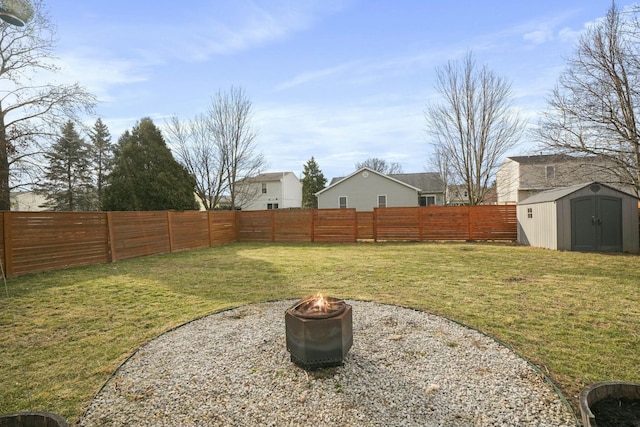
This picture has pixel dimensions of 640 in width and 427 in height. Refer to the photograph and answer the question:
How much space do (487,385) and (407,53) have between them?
381 inches

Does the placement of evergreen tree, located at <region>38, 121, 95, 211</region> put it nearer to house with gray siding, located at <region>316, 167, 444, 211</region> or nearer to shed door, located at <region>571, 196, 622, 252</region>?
house with gray siding, located at <region>316, 167, 444, 211</region>

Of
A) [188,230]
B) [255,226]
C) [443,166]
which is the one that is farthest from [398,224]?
[188,230]

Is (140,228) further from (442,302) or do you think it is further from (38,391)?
(442,302)

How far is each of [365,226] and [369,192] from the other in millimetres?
9672

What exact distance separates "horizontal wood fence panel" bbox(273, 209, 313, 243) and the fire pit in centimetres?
1308

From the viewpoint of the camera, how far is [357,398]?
2.44 m

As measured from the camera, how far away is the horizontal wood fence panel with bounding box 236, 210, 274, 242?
16.5m

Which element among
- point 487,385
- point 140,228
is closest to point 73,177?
point 140,228

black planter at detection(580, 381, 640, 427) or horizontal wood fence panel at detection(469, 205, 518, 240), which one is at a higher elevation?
horizontal wood fence panel at detection(469, 205, 518, 240)

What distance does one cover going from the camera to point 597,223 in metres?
10.4

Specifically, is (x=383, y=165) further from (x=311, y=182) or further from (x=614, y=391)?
(x=614, y=391)

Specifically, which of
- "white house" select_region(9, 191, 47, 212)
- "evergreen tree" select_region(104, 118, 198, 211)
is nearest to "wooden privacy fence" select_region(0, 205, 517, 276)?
"white house" select_region(9, 191, 47, 212)

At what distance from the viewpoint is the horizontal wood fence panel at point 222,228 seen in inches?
583

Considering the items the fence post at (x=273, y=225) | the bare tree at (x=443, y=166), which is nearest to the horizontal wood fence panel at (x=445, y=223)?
the bare tree at (x=443, y=166)
